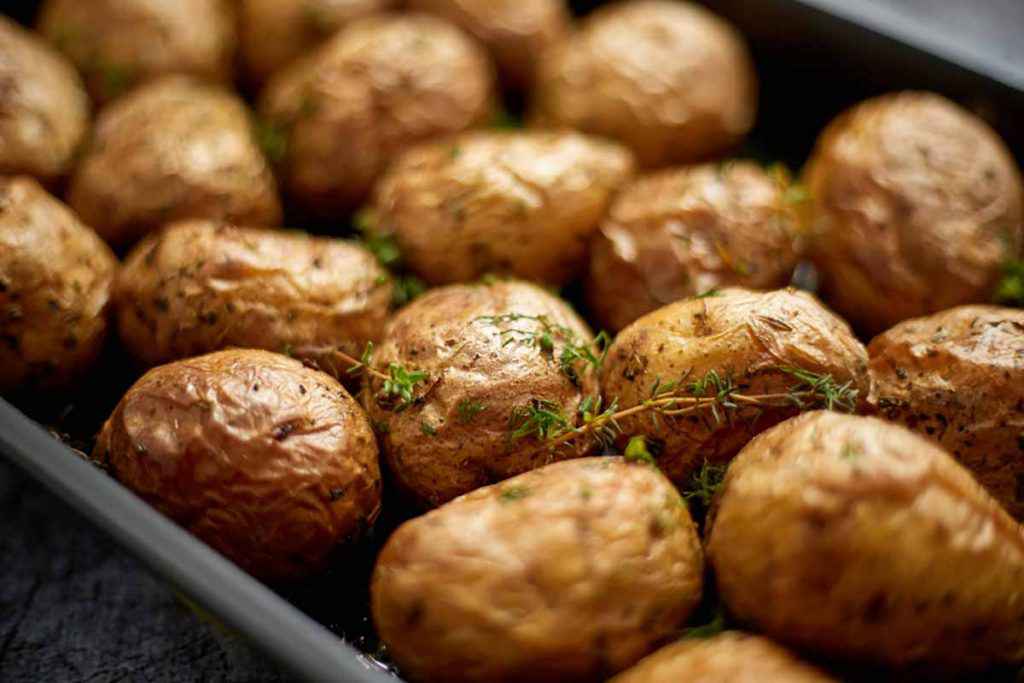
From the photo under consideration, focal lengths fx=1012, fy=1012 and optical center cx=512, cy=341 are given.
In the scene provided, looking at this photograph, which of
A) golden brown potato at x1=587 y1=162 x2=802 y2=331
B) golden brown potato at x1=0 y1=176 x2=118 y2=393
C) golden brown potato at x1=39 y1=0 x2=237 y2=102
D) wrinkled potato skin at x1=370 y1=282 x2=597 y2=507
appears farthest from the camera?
golden brown potato at x1=39 y1=0 x2=237 y2=102

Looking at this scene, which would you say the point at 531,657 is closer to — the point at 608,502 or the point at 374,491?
the point at 608,502

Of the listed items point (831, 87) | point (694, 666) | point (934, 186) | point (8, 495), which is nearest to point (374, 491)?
point (694, 666)

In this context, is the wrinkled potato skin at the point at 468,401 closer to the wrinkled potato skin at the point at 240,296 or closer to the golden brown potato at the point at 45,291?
the wrinkled potato skin at the point at 240,296

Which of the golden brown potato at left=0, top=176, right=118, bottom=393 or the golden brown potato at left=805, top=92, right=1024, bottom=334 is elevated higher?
the golden brown potato at left=805, top=92, right=1024, bottom=334

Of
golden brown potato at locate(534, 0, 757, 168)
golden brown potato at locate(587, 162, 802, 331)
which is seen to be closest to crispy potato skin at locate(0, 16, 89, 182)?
golden brown potato at locate(534, 0, 757, 168)

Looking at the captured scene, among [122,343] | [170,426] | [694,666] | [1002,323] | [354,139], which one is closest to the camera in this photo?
[694,666]

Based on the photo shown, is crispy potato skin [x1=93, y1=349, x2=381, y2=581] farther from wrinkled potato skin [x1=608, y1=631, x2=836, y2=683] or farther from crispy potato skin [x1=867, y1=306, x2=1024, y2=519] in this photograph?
crispy potato skin [x1=867, y1=306, x2=1024, y2=519]

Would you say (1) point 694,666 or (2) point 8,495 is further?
(2) point 8,495

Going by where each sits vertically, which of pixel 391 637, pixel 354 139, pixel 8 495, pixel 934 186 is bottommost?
pixel 8 495
